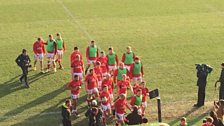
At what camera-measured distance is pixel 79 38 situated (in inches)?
902

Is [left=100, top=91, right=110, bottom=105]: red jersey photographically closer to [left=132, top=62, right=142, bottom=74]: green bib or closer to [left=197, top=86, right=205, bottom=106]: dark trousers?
[left=132, top=62, right=142, bottom=74]: green bib

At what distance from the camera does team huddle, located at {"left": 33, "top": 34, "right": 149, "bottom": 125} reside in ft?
46.5

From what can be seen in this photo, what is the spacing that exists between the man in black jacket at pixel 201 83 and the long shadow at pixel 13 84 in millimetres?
6343

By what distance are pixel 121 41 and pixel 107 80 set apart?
7.76 m

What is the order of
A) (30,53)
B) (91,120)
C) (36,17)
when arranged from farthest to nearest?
(36,17)
(30,53)
(91,120)

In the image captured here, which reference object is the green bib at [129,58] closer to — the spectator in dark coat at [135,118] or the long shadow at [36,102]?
the long shadow at [36,102]

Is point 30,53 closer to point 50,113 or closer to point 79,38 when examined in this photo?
point 79,38

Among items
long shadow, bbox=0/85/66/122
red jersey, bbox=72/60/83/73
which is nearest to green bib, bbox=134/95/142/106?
red jersey, bbox=72/60/83/73

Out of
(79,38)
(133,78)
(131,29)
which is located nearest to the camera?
(133,78)

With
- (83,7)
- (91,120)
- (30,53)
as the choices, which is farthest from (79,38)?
(91,120)

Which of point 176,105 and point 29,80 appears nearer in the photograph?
point 176,105

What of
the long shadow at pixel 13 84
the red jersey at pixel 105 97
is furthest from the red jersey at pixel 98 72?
the long shadow at pixel 13 84

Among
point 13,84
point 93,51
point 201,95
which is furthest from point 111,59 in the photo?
point 13,84

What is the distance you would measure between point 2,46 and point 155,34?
25.1 ft
